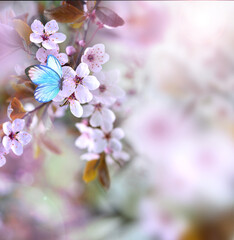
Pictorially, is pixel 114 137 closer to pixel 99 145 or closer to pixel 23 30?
pixel 99 145

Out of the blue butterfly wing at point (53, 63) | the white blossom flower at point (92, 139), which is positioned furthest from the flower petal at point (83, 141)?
the blue butterfly wing at point (53, 63)

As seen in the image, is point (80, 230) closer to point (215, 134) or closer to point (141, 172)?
point (141, 172)

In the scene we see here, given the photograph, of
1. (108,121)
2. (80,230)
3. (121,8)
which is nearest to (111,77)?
(108,121)

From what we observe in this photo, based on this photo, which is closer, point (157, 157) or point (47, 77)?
point (47, 77)

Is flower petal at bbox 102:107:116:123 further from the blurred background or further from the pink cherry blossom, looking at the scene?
the blurred background

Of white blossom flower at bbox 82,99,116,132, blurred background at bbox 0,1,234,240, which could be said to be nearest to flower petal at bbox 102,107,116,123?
white blossom flower at bbox 82,99,116,132

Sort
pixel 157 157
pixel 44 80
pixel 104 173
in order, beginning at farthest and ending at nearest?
pixel 157 157 < pixel 104 173 < pixel 44 80

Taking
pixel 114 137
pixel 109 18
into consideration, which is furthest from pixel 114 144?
pixel 109 18
